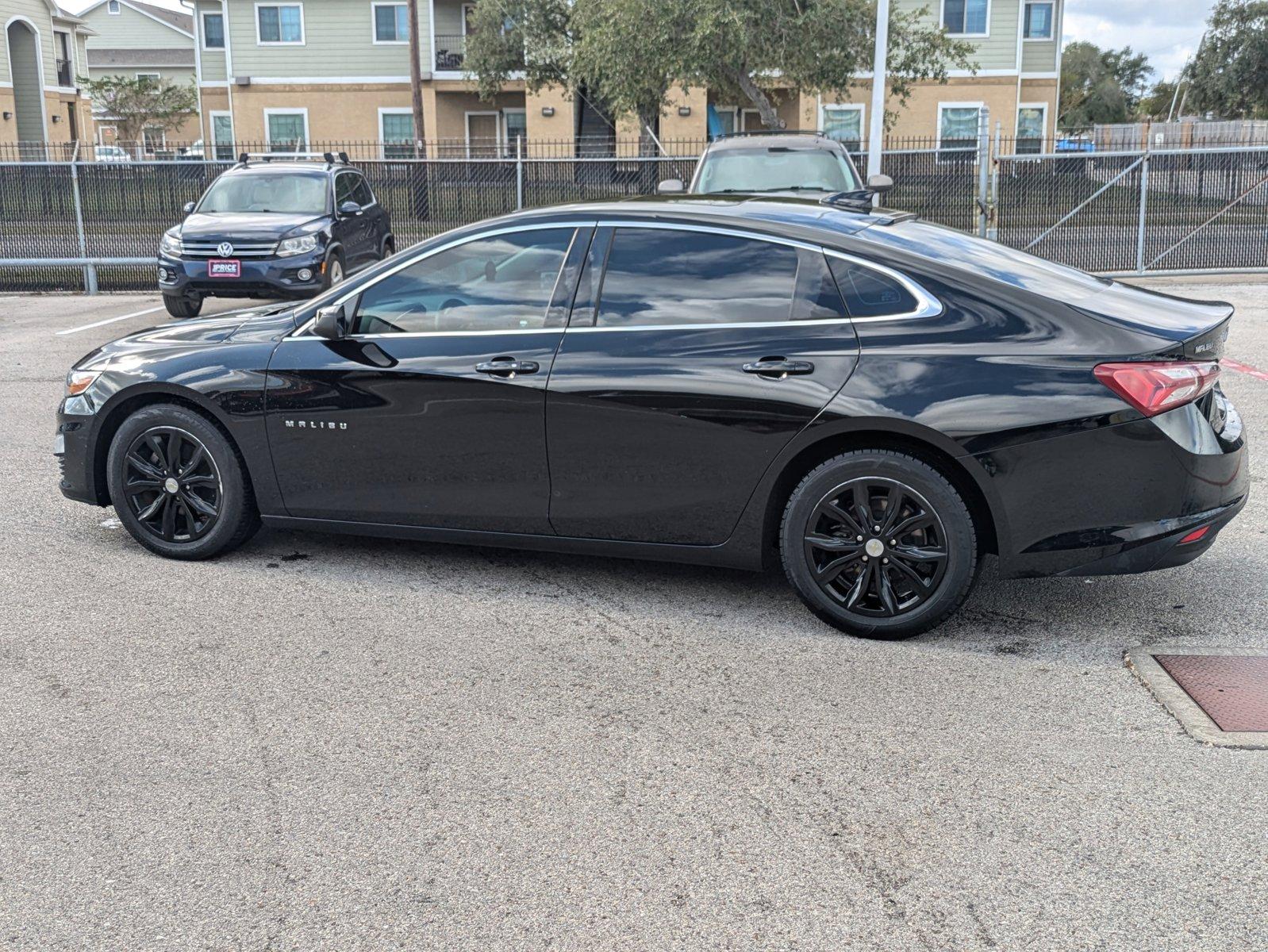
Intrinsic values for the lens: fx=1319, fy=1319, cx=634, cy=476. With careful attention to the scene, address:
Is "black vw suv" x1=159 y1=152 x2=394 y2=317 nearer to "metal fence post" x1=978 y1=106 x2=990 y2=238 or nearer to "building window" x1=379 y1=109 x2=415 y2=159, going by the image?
"metal fence post" x1=978 y1=106 x2=990 y2=238

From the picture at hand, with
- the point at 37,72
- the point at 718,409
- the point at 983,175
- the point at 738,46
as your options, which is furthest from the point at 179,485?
the point at 37,72

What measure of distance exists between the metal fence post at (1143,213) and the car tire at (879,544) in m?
14.5

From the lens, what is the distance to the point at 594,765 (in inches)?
157

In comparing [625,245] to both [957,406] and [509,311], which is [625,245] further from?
[957,406]

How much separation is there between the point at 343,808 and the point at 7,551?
3.31m

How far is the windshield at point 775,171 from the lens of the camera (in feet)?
43.2

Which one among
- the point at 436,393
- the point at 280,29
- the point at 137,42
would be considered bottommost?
the point at 436,393

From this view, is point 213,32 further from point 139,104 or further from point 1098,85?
point 1098,85

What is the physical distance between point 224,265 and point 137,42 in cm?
6975

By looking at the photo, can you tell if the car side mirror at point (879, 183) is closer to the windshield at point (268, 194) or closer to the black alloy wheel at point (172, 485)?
the windshield at point (268, 194)

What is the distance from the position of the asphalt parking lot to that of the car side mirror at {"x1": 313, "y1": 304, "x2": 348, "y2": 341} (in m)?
1.08

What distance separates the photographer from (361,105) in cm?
4203

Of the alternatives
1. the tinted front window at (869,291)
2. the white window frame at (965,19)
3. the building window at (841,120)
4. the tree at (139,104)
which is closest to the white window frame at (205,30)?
the tree at (139,104)

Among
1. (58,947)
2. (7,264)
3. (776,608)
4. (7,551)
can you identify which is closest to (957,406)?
(776,608)
